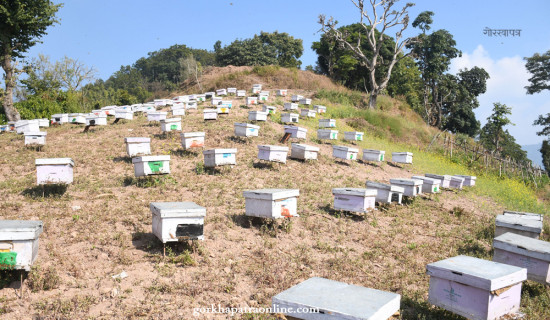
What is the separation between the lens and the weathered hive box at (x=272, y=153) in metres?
10.6

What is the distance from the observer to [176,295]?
15.1 feet

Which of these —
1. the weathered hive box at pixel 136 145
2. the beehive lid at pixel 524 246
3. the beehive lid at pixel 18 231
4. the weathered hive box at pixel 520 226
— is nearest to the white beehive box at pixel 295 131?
the weathered hive box at pixel 136 145

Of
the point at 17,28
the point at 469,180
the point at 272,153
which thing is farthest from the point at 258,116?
the point at 17,28

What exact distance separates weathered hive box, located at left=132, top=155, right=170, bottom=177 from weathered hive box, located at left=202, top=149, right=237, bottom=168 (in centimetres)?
156

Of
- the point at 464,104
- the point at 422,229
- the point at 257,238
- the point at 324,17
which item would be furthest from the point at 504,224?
the point at 464,104

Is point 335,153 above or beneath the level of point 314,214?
above

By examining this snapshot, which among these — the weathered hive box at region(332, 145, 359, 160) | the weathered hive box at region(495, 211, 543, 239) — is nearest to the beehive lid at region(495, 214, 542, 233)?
the weathered hive box at region(495, 211, 543, 239)

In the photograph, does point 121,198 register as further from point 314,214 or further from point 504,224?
point 504,224

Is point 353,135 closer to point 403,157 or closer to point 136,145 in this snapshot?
point 403,157

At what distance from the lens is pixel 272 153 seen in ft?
34.9

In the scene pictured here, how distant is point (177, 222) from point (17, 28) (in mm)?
22775

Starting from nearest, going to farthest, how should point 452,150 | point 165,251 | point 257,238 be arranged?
1. point 165,251
2. point 257,238
3. point 452,150

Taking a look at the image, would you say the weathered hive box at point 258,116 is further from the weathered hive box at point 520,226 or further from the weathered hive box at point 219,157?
the weathered hive box at point 520,226

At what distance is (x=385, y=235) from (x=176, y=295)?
4.59 m
